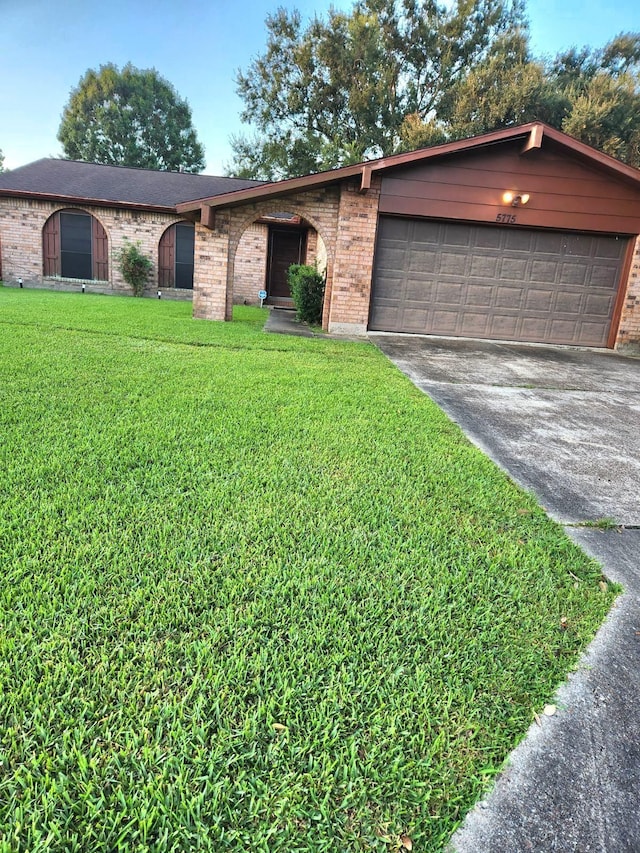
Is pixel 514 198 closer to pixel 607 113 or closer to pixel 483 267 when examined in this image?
pixel 483 267

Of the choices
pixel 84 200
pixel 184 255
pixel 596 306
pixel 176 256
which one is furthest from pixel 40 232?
pixel 596 306

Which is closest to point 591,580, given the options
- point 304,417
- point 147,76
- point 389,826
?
point 389,826

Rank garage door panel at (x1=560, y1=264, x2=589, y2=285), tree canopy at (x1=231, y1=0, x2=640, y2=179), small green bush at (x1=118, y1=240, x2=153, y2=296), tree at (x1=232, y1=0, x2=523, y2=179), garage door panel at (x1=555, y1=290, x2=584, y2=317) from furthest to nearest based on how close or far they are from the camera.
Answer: tree at (x1=232, y1=0, x2=523, y2=179) < tree canopy at (x1=231, y1=0, x2=640, y2=179) < small green bush at (x1=118, y1=240, x2=153, y2=296) < garage door panel at (x1=555, y1=290, x2=584, y2=317) < garage door panel at (x1=560, y1=264, x2=589, y2=285)

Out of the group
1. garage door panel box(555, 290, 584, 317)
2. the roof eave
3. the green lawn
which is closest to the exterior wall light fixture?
garage door panel box(555, 290, 584, 317)

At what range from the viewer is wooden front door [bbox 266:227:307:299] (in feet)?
55.5

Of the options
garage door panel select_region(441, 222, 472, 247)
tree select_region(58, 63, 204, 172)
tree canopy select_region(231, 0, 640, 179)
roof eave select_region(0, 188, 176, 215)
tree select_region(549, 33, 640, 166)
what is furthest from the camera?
tree select_region(58, 63, 204, 172)

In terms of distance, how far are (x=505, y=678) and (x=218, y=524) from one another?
1383 mm

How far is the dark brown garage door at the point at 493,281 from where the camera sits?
10.7 meters

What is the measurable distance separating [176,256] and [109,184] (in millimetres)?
3391

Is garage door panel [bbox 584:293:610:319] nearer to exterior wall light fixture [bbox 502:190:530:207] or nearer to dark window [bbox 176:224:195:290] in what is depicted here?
exterior wall light fixture [bbox 502:190:530:207]

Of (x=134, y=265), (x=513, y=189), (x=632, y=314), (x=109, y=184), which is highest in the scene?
(x=109, y=184)

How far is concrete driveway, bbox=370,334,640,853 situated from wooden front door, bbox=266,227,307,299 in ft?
34.3

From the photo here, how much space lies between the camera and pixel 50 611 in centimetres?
183

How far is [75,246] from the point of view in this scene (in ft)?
54.5
